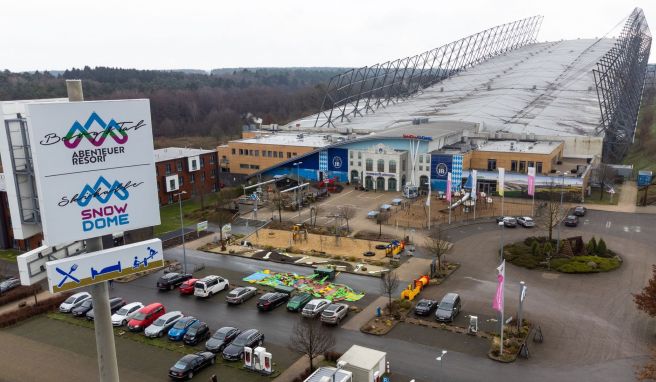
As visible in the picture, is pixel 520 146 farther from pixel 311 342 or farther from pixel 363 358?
pixel 311 342

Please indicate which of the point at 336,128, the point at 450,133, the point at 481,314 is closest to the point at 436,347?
the point at 481,314

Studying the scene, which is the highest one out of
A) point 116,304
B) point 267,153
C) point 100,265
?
point 100,265

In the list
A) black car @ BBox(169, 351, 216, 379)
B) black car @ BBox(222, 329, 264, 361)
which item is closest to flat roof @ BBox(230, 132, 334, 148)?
black car @ BBox(222, 329, 264, 361)

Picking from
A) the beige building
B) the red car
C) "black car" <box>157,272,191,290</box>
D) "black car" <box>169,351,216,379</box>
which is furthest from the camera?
the beige building

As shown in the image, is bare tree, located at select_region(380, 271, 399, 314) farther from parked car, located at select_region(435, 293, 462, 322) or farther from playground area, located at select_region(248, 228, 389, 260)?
playground area, located at select_region(248, 228, 389, 260)

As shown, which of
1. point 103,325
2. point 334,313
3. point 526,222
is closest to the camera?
point 103,325

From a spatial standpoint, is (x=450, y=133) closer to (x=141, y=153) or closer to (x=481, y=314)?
(x=481, y=314)

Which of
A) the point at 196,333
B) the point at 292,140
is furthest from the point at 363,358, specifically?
the point at 292,140
